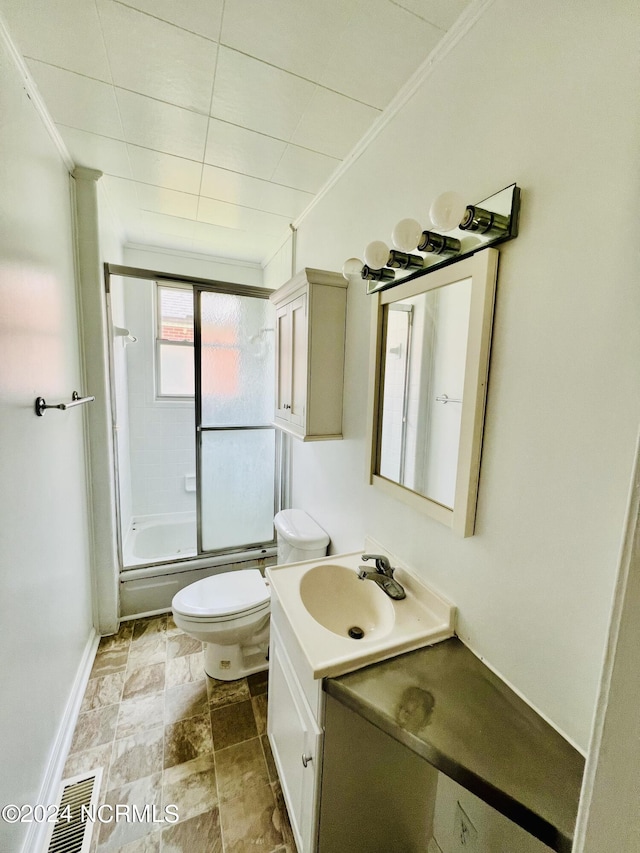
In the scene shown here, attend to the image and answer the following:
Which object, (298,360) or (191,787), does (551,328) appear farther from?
(191,787)

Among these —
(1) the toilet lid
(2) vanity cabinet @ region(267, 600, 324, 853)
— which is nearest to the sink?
(2) vanity cabinet @ region(267, 600, 324, 853)

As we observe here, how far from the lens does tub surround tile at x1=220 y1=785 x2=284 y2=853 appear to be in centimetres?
110

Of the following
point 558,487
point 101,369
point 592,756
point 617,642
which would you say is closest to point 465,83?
point 558,487

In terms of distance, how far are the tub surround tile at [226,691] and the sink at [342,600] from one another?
86 cm

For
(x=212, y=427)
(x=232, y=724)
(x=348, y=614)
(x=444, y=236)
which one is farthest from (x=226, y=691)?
(x=444, y=236)

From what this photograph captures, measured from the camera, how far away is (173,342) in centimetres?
294

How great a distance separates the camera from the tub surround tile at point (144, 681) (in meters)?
1.63

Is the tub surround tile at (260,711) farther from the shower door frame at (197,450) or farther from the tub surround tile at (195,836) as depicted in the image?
the shower door frame at (197,450)

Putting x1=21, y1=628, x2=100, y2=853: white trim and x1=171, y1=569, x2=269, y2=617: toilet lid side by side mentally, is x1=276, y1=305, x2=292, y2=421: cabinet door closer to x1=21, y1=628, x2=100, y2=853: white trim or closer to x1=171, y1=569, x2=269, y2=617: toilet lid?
x1=171, y1=569, x2=269, y2=617: toilet lid

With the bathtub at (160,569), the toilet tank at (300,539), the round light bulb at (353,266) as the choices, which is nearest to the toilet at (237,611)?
the toilet tank at (300,539)

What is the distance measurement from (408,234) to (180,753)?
2.09 meters

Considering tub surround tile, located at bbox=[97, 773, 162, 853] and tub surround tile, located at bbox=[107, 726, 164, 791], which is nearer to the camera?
tub surround tile, located at bbox=[97, 773, 162, 853]

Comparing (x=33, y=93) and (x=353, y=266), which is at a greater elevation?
(x=33, y=93)

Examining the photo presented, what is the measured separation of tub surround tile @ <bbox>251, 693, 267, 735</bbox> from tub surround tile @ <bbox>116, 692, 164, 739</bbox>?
411mm
